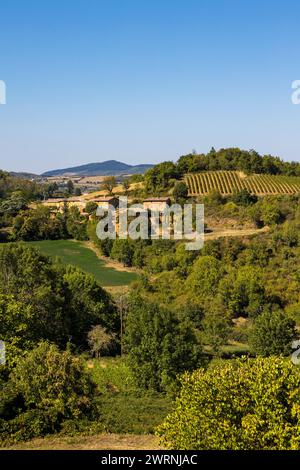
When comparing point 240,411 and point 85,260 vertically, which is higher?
point 240,411

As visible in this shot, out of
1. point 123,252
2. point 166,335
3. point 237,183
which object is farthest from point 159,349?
point 237,183

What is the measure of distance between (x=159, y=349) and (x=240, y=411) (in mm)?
13606

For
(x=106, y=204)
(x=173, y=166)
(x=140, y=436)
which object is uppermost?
(x=173, y=166)

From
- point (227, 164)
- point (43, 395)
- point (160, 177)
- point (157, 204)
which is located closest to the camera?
point (43, 395)

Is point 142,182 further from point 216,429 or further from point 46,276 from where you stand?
point 216,429

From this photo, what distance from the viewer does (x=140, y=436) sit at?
16.8 metres

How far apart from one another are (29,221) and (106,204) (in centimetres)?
1156

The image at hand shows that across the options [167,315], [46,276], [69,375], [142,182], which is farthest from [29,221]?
[69,375]

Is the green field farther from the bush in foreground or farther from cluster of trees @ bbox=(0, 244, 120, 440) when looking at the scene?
the bush in foreground

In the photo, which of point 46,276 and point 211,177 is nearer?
point 46,276

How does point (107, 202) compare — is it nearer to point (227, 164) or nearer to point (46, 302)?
point (227, 164)

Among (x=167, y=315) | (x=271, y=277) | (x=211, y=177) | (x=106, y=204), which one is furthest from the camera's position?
(x=211, y=177)

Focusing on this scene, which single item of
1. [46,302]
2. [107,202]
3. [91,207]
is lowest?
[46,302]

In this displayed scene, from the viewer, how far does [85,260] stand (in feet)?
210
